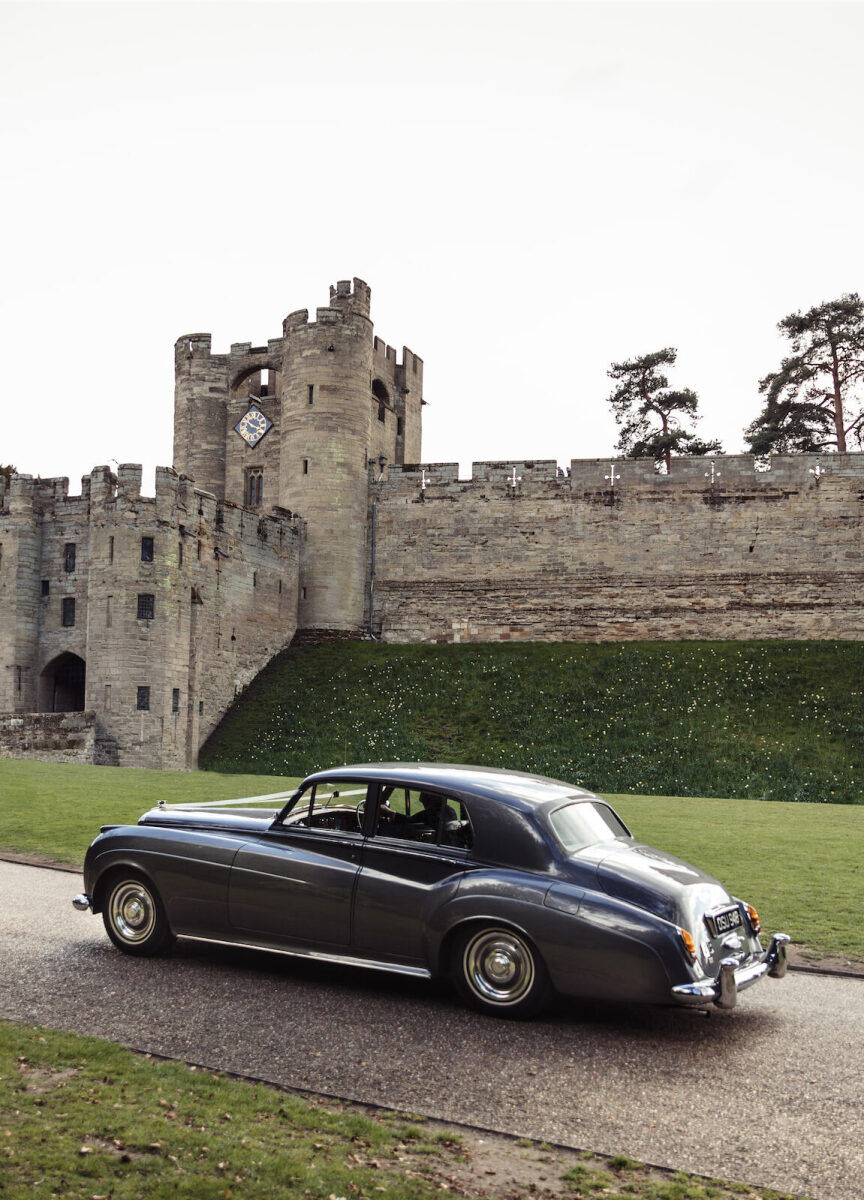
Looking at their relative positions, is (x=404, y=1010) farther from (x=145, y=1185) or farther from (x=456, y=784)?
(x=145, y=1185)

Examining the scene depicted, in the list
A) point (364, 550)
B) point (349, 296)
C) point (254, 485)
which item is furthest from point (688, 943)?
point (254, 485)

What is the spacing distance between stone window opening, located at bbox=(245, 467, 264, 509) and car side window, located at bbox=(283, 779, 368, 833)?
119ft

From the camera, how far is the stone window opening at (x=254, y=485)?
43.5m

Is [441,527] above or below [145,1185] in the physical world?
above

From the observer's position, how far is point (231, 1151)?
4992mm

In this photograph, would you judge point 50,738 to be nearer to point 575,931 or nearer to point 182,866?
point 182,866

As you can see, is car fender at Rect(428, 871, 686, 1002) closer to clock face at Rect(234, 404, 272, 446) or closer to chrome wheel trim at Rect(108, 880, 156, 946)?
chrome wheel trim at Rect(108, 880, 156, 946)

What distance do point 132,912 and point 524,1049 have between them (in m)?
3.52

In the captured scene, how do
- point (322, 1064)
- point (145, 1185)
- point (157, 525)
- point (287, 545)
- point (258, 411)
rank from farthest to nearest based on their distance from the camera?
1. point (258, 411)
2. point (287, 545)
3. point (157, 525)
4. point (322, 1064)
5. point (145, 1185)

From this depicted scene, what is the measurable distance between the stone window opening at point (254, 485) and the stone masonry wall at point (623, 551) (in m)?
5.37

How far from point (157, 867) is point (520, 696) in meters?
24.9

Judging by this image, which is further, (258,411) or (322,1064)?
(258,411)

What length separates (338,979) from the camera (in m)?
8.09

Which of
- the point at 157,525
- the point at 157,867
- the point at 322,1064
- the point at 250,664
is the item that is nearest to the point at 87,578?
the point at 157,525
